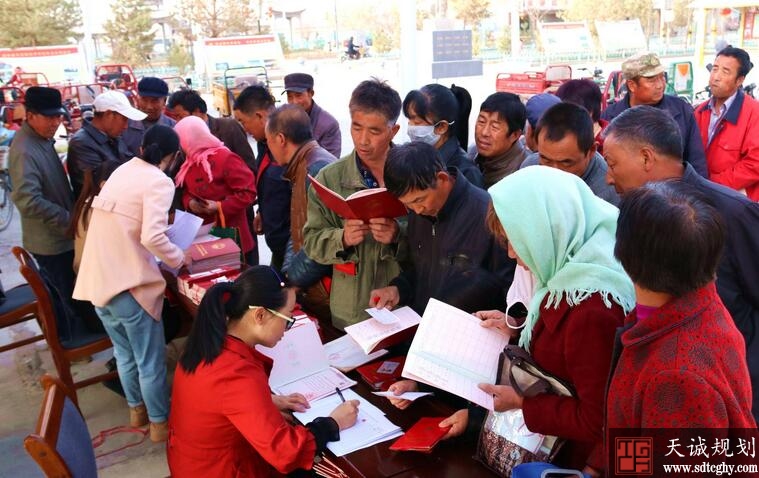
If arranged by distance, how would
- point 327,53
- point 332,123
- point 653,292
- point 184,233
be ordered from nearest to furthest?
1. point 653,292
2. point 184,233
3. point 332,123
4. point 327,53

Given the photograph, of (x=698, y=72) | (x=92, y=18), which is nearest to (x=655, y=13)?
(x=698, y=72)

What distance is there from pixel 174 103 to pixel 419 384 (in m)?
3.78

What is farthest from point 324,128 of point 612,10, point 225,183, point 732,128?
point 612,10

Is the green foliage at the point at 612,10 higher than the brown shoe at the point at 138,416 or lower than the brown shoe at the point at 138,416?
higher

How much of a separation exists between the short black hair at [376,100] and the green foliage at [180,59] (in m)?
26.2

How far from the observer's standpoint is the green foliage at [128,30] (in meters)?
27.8

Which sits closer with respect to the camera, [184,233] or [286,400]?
[286,400]

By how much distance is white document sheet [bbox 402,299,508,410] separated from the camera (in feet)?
4.80

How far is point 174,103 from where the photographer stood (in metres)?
4.83

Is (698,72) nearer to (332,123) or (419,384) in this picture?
(332,123)

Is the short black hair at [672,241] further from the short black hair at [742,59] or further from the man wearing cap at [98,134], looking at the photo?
the short black hair at [742,59]

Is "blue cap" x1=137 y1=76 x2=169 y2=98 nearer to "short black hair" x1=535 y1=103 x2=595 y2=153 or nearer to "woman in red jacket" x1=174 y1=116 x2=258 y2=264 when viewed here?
"woman in red jacket" x1=174 y1=116 x2=258 y2=264

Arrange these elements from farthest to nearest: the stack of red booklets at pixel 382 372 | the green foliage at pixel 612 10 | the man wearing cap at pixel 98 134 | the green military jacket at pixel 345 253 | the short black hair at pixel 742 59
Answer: the green foliage at pixel 612 10 → the short black hair at pixel 742 59 → the man wearing cap at pixel 98 134 → the green military jacket at pixel 345 253 → the stack of red booklets at pixel 382 372

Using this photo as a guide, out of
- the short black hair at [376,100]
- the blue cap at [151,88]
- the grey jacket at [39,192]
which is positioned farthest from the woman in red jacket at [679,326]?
the blue cap at [151,88]
